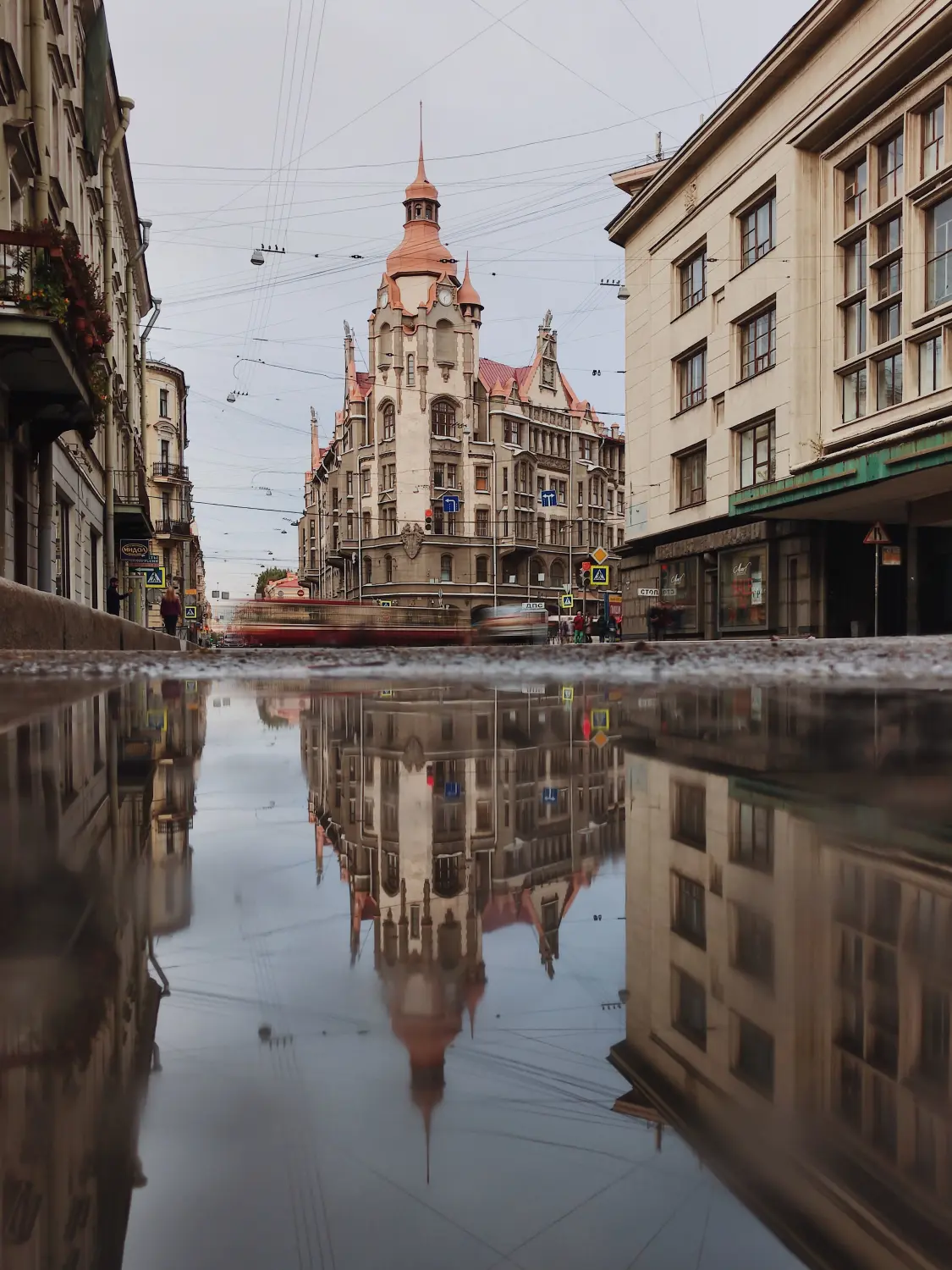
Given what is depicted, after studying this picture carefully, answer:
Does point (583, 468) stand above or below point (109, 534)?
above

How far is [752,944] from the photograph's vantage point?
99 centimetres

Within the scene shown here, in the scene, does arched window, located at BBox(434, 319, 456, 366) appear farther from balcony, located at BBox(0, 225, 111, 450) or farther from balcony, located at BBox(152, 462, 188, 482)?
balcony, located at BBox(0, 225, 111, 450)

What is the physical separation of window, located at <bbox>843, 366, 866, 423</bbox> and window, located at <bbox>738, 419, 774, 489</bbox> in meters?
2.04

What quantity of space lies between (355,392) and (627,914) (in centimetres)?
6342

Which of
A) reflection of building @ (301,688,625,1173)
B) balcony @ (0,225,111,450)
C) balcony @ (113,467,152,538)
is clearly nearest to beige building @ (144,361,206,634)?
balcony @ (113,467,152,538)

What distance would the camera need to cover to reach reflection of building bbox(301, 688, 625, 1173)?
906 millimetres

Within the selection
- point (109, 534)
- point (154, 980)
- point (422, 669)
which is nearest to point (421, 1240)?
point (154, 980)

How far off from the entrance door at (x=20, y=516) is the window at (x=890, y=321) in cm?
1701

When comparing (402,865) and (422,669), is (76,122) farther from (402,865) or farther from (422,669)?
(402,865)

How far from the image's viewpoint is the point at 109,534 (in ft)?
81.7

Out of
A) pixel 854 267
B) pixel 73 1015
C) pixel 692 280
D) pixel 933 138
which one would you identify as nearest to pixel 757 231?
pixel 692 280

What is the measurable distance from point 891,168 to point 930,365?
4.84 meters

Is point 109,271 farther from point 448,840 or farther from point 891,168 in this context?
point 448,840

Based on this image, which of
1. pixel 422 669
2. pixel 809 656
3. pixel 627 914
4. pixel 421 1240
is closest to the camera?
pixel 421 1240
